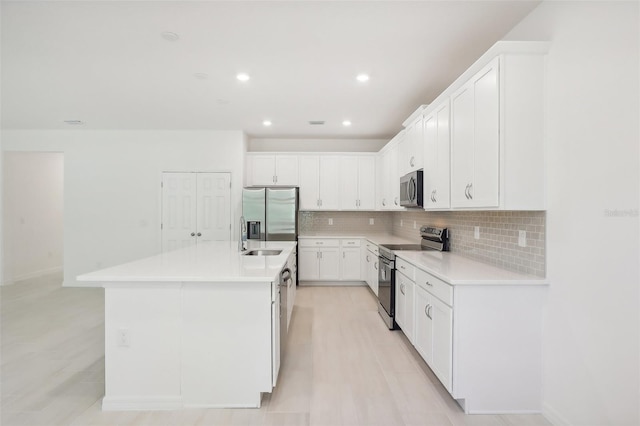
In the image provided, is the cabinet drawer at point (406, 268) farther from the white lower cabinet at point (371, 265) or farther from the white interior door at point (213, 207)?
the white interior door at point (213, 207)

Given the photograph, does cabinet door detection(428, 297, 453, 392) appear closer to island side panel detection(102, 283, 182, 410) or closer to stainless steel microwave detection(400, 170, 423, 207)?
stainless steel microwave detection(400, 170, 423, 207)

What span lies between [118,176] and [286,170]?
295cm

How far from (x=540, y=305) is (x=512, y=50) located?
168 cm

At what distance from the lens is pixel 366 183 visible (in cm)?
590

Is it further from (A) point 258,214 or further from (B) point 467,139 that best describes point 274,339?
(A) point 258,214

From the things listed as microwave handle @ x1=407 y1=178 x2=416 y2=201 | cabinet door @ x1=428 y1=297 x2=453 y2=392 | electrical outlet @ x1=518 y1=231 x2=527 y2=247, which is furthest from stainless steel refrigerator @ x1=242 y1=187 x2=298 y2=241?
electrical outlet @ x1=518 y1=231 x2=527 y2=247

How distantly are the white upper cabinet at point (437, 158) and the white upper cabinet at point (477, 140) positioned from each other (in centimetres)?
12

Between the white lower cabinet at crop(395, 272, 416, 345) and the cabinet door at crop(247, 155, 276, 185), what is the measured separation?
10.6 feet

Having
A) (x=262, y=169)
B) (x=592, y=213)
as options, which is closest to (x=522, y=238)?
(x=592, y=213)

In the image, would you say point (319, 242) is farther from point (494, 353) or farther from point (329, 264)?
point (494, 353)

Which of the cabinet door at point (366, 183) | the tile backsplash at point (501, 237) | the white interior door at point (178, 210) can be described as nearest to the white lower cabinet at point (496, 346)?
Result: the tile backsplash at point (501, 237)

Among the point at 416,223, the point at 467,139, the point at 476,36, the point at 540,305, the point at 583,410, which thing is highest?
the point at 476,36

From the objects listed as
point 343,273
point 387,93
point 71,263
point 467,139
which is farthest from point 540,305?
point 71,263

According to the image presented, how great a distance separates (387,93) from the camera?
12.6 ft
